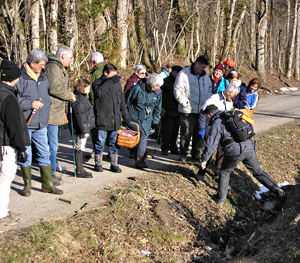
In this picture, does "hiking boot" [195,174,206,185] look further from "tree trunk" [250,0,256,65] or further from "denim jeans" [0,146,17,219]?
"tree trunk" [250,0,256,65]

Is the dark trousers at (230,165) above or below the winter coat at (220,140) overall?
below

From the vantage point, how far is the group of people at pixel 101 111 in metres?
4.79

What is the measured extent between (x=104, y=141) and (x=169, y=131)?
2003 mm

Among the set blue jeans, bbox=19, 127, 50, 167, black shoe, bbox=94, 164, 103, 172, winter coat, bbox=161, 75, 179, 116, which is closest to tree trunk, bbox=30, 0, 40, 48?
winter coat, bbox=161, 75, 179, 116

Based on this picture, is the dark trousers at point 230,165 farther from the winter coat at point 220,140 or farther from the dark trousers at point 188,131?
the dark trousers at point 188,131

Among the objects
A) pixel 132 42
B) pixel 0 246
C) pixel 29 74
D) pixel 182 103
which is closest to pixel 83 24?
pixel 132 42

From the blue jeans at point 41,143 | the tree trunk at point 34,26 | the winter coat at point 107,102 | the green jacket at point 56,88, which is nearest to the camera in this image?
the blue jeans at point 41,143

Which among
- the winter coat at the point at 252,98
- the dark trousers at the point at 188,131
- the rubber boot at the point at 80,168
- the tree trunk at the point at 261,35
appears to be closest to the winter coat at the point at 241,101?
the winter coat at the point at 252,98

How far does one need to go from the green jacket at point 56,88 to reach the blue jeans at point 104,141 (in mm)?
900

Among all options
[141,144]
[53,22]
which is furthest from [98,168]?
[53,22]

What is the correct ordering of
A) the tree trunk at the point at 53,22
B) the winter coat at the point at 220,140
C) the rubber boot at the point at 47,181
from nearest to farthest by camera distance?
the rubber boot at the point at 47,181 < the winter coat at the point at 220,140 < the tree trunk at the point at 53,22

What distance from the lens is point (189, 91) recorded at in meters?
7.86

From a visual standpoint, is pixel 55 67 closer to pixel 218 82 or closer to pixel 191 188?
pixel 191 188

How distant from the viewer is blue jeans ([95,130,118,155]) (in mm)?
6973
